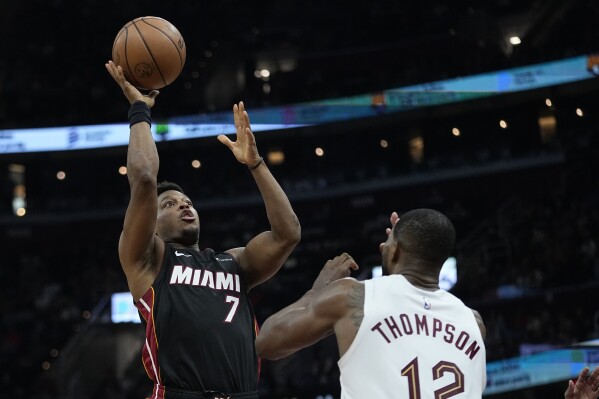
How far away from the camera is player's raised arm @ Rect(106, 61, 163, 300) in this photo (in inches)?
174

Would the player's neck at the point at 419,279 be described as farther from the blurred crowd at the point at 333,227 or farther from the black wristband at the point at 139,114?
the blurred crowd at the point at 333,227

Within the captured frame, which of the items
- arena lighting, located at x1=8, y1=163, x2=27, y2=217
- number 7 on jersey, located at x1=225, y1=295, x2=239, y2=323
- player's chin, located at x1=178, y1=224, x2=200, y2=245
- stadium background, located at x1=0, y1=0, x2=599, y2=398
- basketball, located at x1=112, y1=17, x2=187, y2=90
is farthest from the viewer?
arena lighting, located at x1=8, y1=163, x2=27, y2=217

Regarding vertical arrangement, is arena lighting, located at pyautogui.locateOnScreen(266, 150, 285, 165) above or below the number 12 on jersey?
above

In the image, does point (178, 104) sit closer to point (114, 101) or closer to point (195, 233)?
point (114, 101)

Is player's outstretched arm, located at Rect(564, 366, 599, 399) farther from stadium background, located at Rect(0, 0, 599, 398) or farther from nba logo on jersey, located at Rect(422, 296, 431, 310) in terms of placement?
stadium background, located at Rect(0, 0, 599, 398)

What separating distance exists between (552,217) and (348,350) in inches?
733

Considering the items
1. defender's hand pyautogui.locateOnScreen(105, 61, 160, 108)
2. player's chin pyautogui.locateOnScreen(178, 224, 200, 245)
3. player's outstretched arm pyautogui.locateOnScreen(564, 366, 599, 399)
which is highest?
defender's hand pyautogui.locateOnScreen(105, 61, 160, 108)

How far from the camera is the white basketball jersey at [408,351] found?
3230mm

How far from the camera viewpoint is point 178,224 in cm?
491

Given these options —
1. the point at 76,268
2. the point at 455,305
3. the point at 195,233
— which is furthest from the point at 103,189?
the point at 455,305

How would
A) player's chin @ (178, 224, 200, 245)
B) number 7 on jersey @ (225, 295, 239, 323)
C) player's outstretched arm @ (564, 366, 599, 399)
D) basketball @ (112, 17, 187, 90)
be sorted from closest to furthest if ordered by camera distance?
player's outstretched arm @ (564, 366, 599, 399) < number 7 on jersey @ (225, 295, 239, 323) < player's chin @ (178, 224, 200, 245) < basketball @ (112, 17, 187, 90)

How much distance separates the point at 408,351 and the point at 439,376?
145mm

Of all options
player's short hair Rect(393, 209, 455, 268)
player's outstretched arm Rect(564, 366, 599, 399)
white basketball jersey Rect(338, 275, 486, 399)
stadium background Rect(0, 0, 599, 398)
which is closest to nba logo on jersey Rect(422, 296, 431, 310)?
white basketball jersey Rect(338, 275, 486, 399)

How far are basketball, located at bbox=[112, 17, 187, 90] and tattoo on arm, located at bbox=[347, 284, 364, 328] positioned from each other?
2.28 meters
